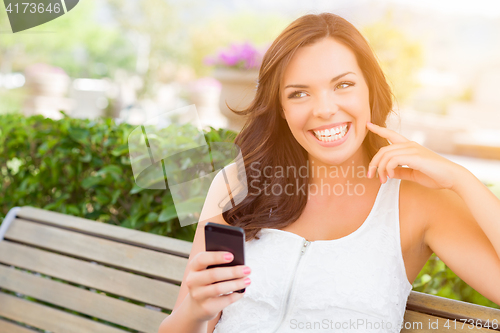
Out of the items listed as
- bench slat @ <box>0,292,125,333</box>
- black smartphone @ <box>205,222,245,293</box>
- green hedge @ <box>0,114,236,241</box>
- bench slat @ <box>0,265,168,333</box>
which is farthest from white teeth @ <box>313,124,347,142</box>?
bench slat @ <box>0,292,125,333</box>

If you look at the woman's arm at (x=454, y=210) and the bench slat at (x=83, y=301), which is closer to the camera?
the woman's arm at (x=454, y=210)

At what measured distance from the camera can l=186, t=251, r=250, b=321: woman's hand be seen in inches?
42.7

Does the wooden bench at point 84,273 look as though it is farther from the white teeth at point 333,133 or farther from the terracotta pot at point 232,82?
the terracotta pot at point 232,82

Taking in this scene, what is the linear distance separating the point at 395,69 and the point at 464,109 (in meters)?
6.31

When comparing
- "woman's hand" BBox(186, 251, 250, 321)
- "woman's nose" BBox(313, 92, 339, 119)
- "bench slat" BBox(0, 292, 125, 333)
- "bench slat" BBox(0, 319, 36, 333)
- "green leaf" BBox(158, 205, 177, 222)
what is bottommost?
"bench slat" BBox(0, 319, 36, 333)

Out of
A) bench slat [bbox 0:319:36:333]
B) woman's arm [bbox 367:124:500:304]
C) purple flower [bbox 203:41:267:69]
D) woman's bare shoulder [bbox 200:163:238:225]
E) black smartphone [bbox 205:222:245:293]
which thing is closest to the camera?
black smartphone [bbox 205:222:245:293]

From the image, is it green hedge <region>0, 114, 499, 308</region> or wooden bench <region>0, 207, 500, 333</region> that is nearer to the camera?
wooden bench <region>0, 207, 500, 333</region>

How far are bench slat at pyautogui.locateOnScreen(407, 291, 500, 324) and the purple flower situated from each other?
2674 mm

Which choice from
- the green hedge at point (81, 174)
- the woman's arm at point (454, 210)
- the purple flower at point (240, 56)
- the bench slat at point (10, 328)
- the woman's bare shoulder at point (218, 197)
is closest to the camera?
the woman's arm at point (454, 210)

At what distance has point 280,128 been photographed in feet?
5.84

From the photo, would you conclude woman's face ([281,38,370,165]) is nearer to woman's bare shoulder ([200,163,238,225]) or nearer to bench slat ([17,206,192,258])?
woman's bare shoulder ([200,163,238,225])

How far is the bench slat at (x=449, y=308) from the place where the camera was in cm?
140

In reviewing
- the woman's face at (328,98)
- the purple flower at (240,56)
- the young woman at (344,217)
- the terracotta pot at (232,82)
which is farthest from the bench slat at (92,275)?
the purple flower at (240,56)

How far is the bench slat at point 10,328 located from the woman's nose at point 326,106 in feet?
5.69
